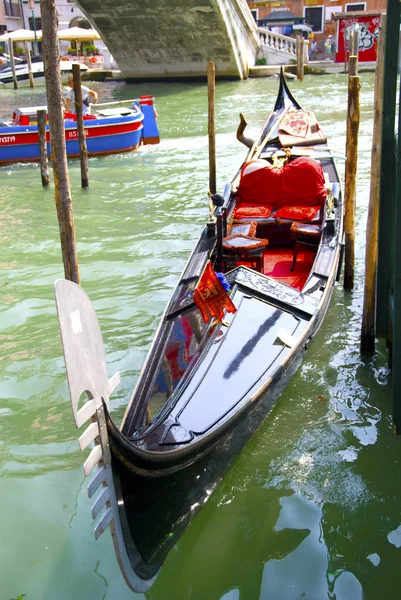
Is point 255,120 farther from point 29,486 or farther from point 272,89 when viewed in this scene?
point 29,486

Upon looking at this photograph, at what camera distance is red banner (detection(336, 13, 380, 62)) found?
18.4 m

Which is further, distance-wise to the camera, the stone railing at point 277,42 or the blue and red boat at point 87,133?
the stone railing at point 277,42

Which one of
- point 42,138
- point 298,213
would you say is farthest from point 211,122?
point 298,213

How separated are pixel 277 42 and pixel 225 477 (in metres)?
16.9

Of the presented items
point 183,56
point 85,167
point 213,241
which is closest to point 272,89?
point 183,56

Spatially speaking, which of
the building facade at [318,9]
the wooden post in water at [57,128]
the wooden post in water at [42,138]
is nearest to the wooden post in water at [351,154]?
the wooden post in water at [57,128]

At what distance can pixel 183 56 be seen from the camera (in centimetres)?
1684

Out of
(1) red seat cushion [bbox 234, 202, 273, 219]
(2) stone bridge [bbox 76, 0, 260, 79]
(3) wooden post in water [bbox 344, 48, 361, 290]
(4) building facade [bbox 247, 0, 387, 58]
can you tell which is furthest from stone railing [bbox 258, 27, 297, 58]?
(3) wooden post in water [bbox 344, 48, 361, 290]

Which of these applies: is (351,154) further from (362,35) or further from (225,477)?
(362,35)

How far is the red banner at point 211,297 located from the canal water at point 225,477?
0.52 meters

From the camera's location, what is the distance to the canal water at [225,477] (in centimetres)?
206

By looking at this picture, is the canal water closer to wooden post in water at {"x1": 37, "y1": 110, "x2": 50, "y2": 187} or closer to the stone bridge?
wooden post in water at {"x1": 37, "y1": 110, "x2": 50, "y2": 187}

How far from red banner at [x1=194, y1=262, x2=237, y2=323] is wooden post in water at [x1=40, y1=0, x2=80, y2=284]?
83 centimetres

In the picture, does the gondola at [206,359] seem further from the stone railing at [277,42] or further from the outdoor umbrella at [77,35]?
the stone railing at [277,42]
